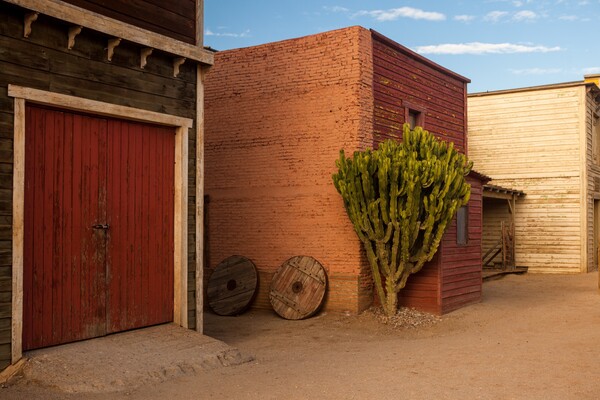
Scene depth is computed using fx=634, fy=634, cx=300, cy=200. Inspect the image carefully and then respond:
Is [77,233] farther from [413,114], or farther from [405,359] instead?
[413,114]

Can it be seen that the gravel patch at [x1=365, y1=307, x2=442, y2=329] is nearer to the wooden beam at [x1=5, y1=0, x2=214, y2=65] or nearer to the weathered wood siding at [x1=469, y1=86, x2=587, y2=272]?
the wooden beam at [x1=5, y1=0, x2=214, y2=65]

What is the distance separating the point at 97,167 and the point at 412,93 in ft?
29.0

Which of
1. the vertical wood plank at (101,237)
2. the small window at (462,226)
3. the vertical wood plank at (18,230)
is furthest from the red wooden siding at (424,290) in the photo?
the vertical wood plank at (18,230)

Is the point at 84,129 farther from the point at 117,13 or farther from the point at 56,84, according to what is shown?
the point at 117,13

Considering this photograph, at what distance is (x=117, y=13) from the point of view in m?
8.23

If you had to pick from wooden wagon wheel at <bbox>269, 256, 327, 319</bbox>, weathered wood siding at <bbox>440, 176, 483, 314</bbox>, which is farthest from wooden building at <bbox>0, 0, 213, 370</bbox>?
weathered wood siding at <bbox>440, 176, 483, 314</bbox>

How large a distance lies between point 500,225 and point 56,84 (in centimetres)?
1922

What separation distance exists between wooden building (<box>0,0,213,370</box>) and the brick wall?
4422 mm

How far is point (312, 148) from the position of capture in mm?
13656

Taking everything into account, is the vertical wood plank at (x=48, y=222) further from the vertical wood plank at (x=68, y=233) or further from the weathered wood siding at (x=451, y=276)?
the weathered wood siding at (x=451, y=276)

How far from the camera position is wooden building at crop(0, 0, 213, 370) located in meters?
7.14

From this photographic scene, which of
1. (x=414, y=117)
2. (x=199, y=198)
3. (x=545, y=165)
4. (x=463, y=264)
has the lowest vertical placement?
(x=463, y=264)

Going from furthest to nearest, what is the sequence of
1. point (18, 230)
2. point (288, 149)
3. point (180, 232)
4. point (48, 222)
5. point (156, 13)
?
point (288, 149) → point (180, 232) → point (156, 13) → point (48, 222) → point (18, 230)

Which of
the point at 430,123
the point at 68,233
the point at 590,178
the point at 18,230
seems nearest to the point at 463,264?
the point at 430,123
